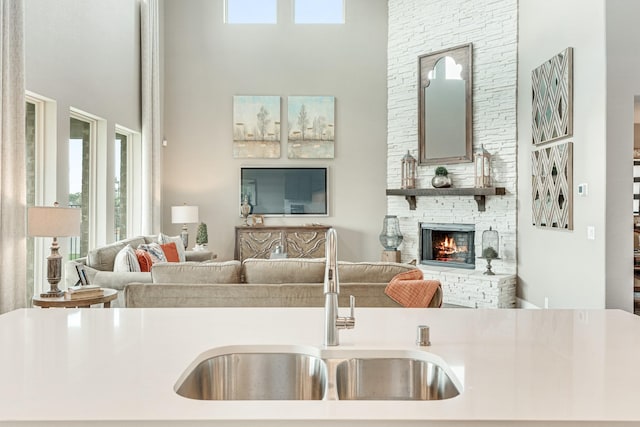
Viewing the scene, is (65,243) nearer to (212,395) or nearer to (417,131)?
(212,395)

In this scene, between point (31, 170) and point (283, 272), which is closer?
point (283, 272)

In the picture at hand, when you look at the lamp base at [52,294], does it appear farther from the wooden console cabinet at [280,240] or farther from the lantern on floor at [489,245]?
the lantern on floor at [489,245]

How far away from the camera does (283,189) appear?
8336 millimetres

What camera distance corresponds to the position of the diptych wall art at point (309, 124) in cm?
832

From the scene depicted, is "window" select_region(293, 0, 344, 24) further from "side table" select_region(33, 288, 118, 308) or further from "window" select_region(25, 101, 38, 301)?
"side table" select_region(33, 288, 118, 308)

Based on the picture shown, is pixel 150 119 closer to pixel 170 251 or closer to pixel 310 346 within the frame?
pixel 170 251

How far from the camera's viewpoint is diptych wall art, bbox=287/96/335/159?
27.3ft

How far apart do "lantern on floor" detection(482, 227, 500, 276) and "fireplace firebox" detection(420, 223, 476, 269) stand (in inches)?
13.7

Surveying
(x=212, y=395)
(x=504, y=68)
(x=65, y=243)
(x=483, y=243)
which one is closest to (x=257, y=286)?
(x=212, y=395)

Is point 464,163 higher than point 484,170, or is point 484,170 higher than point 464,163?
point 464,163

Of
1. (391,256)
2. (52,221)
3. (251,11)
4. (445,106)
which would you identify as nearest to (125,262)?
(52,221)

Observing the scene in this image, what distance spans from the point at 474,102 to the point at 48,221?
5.45 meters

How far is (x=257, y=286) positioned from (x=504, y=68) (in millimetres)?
4958

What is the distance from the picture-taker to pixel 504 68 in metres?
6.82
